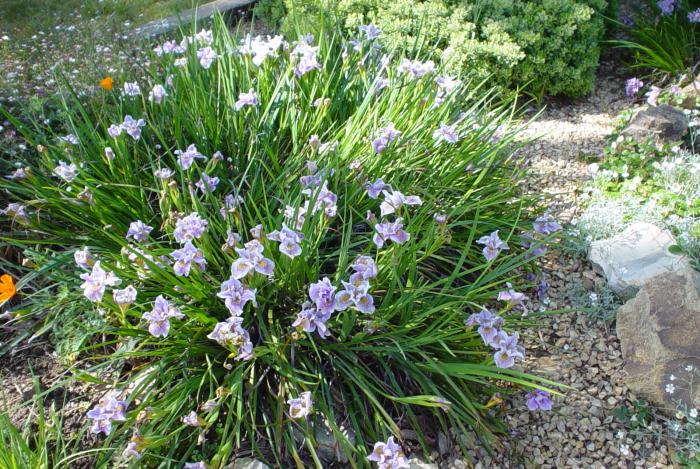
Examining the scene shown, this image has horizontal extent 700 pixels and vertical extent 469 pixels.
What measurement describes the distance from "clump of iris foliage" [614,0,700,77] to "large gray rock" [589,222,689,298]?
214 cm

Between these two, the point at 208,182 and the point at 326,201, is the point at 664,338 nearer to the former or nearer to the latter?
the point at 326,201

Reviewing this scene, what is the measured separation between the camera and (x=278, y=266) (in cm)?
209

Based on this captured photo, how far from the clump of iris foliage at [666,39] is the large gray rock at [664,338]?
2577 mm

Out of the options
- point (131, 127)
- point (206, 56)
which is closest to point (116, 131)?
point (131, 127)

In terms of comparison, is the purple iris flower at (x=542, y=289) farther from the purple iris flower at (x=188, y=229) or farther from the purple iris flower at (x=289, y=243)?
the purple iris flower at (x=188, y=229)

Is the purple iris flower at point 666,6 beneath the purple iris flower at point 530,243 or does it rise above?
above

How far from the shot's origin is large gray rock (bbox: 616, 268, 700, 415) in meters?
2.27

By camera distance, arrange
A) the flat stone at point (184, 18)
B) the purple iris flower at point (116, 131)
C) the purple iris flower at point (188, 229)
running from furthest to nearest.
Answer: the flat stone at point (184, 18)
the purple iris flower at point (116, 131)
the purple iris flower at point (188, 229)

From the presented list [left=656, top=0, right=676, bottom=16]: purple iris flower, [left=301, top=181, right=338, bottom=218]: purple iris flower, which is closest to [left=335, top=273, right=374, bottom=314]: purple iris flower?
[left=301, top=181, right=338, bottom=218]: purple iris flower

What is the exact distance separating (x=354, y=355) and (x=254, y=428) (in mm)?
419

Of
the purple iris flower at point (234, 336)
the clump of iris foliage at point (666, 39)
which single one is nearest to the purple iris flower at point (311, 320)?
the purple iris flower at point (234, 336)

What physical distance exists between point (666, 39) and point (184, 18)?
4001mm

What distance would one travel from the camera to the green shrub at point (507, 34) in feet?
12.8

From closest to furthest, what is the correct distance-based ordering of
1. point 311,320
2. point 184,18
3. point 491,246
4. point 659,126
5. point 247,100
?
point 311,320
point 491,246
point 247,100
point 659,126
point 184,18
